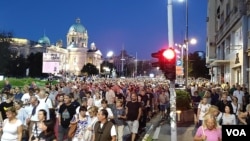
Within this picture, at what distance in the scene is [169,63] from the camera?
13.0m

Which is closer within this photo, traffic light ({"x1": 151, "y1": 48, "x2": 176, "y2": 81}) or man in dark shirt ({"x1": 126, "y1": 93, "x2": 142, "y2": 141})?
traffic light ({"x1": 151, "y1": 48, "x2": 176, "y2": 81})

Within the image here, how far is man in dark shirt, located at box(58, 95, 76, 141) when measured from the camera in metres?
13.1

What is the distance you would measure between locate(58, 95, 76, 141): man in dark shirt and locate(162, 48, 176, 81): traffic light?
2.74 metres

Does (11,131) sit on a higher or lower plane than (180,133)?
higher

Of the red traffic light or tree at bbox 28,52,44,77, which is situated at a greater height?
tree at bbox 28,52,44,77

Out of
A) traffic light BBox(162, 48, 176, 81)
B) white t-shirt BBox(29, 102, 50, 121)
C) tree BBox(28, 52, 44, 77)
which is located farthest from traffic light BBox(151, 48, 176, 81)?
tree BBox(28, 52, 44, 77)

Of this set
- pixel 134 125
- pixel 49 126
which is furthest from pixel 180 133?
pixel 49 126

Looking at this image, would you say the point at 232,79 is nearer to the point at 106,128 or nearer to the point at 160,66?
the point at 160,66

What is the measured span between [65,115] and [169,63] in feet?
10.3

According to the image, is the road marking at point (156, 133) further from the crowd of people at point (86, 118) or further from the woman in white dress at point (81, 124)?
the woman in white dress at point (81, 124)

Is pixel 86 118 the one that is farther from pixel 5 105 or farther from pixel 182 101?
pixel 182 101

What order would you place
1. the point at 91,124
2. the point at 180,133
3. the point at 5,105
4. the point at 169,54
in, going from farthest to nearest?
the point at 180,133, the point at 5,105, the point at 169,54, the point at 91,124

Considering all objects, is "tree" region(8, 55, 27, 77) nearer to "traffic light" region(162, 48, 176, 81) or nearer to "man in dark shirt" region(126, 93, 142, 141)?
"man in dark shirt" region(126, 93, 142, 141)

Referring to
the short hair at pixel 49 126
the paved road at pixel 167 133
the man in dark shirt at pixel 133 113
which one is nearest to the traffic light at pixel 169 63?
the man in dark shirt at pixel 133 113
